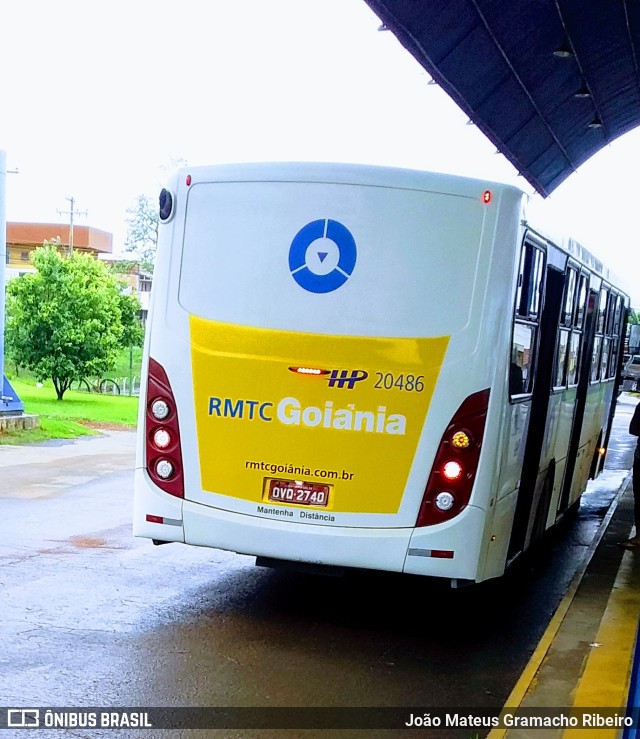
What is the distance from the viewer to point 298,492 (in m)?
6.45

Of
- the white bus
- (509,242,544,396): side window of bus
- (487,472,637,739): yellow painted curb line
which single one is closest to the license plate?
the white bus

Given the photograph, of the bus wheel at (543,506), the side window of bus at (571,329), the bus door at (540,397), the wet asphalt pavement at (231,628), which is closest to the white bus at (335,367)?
the wet asphalt pavement at (231,628)

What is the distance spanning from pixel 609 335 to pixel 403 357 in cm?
701

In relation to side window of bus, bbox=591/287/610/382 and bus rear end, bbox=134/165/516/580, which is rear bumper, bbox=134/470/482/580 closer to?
bus rear end, bbox=134/165/516/580

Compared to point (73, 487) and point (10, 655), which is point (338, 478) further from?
point (73, 487)

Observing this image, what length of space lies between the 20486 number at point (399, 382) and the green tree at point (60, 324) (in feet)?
73.0

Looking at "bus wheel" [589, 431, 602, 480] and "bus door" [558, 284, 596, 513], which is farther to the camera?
"bus wheel" [589, 431, 602, 480]

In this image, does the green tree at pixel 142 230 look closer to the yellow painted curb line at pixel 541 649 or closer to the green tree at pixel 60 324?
the green tree at pixel 60 324

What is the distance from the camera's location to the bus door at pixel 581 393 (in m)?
10.1

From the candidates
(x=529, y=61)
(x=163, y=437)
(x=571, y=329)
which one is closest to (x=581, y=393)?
(x=571, y=329)

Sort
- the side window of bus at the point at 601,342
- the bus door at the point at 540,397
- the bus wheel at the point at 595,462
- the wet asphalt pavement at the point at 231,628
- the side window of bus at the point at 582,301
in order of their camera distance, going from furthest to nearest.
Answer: the bus wheel at the point at 595,462 → the side window of bus at the point at 601,342 → the side window of bus at the point at 582,301 → the bus door at the point at 540,397 → the wet asphalt pavement at the point at 231,628

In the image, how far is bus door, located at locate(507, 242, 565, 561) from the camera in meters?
7.64

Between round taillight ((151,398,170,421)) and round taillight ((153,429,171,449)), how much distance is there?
0.09 meters

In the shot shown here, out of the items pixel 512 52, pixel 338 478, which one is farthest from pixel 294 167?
pixel 512 52
